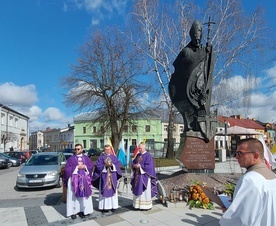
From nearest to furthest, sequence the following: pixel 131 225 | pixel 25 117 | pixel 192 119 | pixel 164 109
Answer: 1. pixel 131 225
2. pixel 192 119
3. pixel 164 109
4. pixel 25 117

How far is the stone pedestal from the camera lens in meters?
8.57

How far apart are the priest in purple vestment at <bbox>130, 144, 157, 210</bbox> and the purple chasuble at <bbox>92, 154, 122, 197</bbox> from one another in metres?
0.51

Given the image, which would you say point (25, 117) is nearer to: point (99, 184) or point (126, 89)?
point (126, 89)

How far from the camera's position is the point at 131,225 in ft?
19.4

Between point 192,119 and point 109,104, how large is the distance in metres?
19.1

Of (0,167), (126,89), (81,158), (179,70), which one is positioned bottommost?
(0,167)

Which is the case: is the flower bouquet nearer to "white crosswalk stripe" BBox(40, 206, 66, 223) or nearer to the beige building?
"white crosswalk stripe" BBox(40, 206, 66, 223)

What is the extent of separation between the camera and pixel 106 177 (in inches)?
278

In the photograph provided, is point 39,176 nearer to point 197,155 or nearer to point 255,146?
point 197,155

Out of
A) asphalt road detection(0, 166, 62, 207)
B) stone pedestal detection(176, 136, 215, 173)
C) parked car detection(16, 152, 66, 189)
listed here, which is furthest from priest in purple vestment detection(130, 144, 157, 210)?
parked car detection(16, 152, 66, 189)

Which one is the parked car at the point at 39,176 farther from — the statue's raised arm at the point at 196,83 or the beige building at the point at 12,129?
A: the beige building at the point at 12,129

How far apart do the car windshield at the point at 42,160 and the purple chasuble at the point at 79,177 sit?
259 inches

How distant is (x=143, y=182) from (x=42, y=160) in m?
8.03

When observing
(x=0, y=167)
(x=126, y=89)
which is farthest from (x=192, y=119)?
(x=0, y=167)
